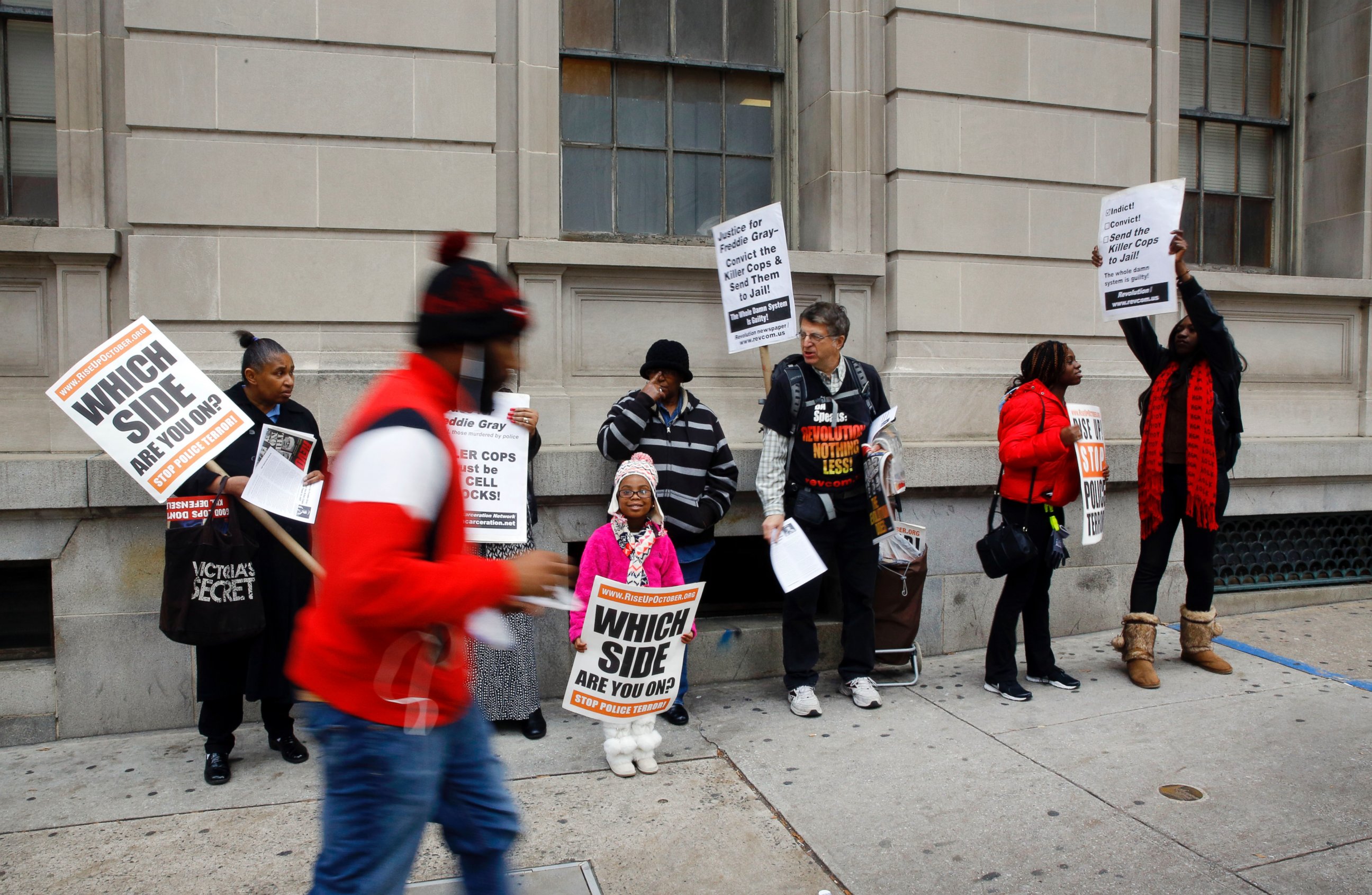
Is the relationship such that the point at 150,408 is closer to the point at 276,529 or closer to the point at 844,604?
the point at 276,529

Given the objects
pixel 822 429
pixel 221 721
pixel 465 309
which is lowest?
pixel 221 721

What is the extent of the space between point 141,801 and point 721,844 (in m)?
2.61

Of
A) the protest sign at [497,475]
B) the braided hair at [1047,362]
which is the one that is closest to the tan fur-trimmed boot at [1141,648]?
the braided hair at [1047,362]

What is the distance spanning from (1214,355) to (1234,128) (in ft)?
13.0

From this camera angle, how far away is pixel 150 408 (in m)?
4.17

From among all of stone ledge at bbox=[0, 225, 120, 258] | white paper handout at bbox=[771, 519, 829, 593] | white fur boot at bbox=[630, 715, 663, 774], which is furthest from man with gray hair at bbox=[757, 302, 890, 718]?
stone ledge at bbox=[0, 225, 120, 258]

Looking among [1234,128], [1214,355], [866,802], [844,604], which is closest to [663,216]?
[844,604]

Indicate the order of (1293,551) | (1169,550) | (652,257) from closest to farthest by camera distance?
(1169,550), (652,257), (1293,551)

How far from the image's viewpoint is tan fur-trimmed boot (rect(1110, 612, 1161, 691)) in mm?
5609

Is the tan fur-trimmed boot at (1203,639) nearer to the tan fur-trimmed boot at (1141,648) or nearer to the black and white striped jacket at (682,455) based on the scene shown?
the tan fur-trimmed boot at (1141,648)

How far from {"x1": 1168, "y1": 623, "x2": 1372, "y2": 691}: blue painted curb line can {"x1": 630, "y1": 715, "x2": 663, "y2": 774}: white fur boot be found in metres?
3.58

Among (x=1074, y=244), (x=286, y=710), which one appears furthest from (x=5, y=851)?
(x=1074, y=244)

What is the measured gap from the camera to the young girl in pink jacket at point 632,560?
4520 mm

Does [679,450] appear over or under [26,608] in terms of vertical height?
over
